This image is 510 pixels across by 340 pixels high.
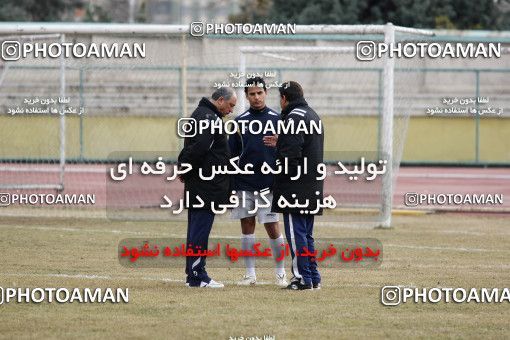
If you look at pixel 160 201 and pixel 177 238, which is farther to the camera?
pixel 160 201

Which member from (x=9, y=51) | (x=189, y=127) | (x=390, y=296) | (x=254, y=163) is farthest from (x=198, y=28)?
(x=390, y=296)

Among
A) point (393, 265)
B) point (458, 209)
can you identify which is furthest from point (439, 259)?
point (458, 209)

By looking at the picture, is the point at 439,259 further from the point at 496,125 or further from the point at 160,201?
the point at 496,125

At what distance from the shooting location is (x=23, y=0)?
4828cm

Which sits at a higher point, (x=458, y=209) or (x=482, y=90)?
(x=482, y=90)

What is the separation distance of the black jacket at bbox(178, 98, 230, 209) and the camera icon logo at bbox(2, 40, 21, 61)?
8817 mm

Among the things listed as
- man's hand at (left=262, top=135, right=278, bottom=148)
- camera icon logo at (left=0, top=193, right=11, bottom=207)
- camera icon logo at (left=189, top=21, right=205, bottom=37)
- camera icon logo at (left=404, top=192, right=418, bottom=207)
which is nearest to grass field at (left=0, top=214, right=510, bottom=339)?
man's hand at (left=262, top=135, right=278, bottom=148)

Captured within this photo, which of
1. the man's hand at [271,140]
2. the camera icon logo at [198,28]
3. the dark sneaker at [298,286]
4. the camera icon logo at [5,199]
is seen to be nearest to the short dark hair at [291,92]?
the man's hand at [271,140]

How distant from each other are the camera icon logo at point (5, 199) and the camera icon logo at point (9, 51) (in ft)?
7.94

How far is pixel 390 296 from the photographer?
41.8 feet

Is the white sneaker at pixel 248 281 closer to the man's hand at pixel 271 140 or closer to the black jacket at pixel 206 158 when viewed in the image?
the black jacket at pixel 206 158

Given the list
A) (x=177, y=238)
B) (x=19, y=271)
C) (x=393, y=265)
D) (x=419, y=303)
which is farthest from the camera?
(x=177, y=238)

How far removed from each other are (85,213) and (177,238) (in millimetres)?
4007

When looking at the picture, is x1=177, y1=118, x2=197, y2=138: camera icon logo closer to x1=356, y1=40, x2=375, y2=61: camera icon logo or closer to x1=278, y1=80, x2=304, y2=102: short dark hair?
x1=278, y1=80, x2=304, y2=102: short dark hair
